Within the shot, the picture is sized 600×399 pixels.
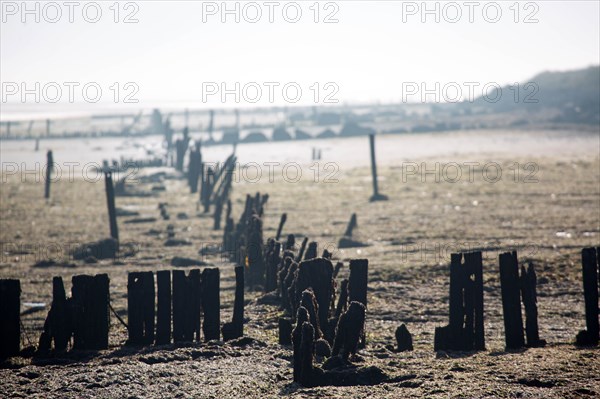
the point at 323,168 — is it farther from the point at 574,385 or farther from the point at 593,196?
the point at 574,385

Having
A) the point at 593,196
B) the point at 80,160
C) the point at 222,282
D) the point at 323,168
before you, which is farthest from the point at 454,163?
the point at 222,282

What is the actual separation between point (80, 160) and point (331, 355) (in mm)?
49113

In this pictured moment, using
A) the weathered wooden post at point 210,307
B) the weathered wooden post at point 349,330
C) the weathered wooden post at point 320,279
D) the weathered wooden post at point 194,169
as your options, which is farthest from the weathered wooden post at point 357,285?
the weathered wooden post at point 194,169

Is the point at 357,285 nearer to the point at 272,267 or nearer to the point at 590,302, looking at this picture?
the point at 590,302

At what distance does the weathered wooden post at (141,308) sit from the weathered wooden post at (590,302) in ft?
17.4

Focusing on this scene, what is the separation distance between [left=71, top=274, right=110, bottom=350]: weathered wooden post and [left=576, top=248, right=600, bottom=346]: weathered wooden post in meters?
5.85

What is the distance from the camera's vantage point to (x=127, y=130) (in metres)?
92.3

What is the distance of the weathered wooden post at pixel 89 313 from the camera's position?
35.3 feet

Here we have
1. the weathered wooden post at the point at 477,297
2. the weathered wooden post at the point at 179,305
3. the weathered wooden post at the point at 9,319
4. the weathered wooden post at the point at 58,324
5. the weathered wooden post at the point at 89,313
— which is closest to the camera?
the weathered wooden post at the point at 9,319

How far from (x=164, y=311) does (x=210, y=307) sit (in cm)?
60

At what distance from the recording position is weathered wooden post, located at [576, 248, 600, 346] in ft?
35.9

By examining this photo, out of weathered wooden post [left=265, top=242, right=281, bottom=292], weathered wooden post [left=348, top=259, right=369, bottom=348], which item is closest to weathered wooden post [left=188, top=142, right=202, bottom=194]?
weathered wooden post [left=265, top=242, right=281, bottom=292]

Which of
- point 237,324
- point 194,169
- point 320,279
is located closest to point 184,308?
point 237,324

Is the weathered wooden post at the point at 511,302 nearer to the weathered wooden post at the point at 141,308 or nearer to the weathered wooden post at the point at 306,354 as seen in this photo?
the weathered wooden post at the point at 306,354
